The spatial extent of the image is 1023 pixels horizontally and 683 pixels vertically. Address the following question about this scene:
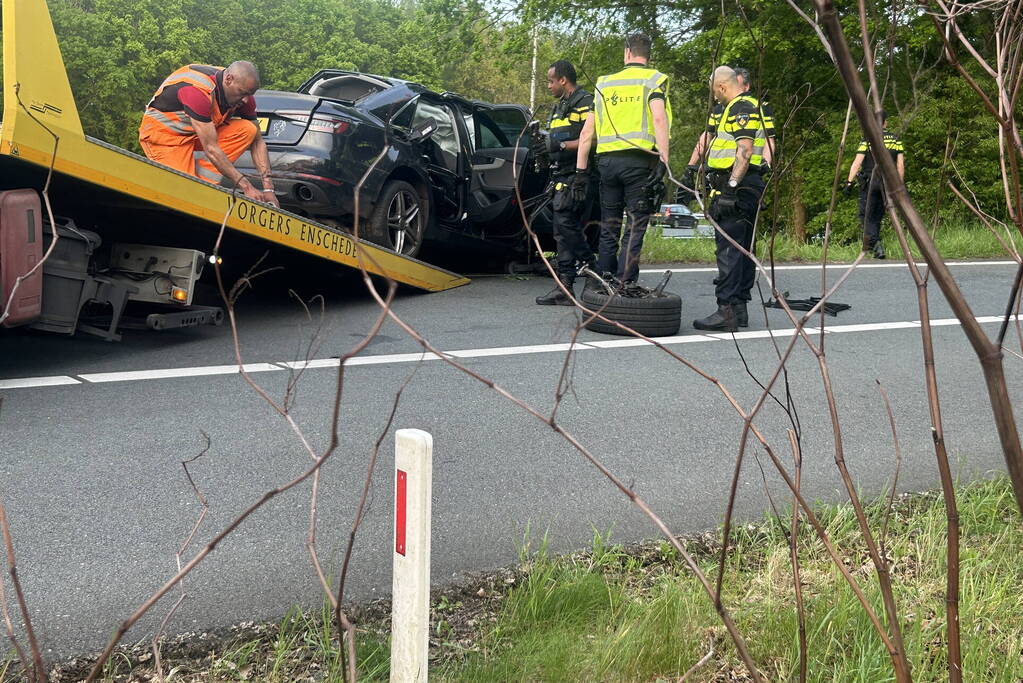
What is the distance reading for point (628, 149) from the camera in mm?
7766

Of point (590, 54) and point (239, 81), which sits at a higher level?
point (590, 54)

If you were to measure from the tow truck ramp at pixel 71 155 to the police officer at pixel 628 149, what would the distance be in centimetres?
233

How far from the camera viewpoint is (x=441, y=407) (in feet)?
17.1

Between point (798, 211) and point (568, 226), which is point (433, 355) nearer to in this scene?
point (568, 226)

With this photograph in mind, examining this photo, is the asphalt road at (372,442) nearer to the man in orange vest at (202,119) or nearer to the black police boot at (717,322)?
the black police boot at (717,322)

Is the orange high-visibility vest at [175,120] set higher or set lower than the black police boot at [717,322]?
higher

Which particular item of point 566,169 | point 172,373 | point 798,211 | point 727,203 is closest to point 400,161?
Result: point 566,169

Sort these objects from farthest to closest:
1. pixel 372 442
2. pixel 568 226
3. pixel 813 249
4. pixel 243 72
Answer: pixel 813 249 < pixel 568 226 < pixel 243 72 < pixel 372 442

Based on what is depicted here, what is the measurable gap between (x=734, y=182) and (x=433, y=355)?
103 inches

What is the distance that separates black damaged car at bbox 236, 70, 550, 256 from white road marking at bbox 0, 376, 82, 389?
2697mm

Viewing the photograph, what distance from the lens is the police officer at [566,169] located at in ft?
27.6

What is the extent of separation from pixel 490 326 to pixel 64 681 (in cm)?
513

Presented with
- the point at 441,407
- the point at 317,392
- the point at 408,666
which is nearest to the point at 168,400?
the point at 317,392

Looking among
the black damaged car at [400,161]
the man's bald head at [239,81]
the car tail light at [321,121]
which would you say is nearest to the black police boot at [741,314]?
the black damaged car at [400,161]
